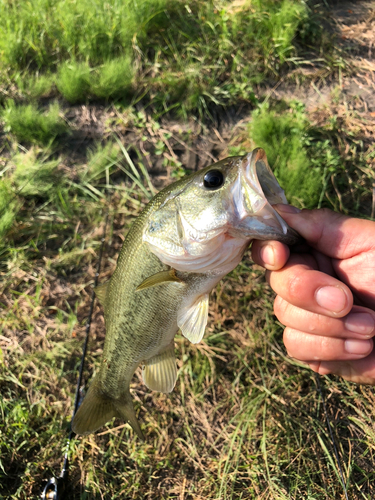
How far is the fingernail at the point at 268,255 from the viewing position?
5.82 feet

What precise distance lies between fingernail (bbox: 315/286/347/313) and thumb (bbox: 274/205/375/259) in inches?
13.6

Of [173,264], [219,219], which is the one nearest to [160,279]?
[173,264]

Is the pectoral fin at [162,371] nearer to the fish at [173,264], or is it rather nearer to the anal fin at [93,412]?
the fish at [173,264]

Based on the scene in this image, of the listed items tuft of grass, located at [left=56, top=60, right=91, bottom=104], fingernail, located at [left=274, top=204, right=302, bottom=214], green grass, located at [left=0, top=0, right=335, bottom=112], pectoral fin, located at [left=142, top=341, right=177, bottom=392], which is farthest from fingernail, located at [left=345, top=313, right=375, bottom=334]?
tuft of grass, located at [left=56, top=60, right=91, bottom=104]

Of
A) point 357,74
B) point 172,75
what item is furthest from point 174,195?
point 357,74

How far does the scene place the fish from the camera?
1628 mm

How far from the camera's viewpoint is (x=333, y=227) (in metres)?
1.89

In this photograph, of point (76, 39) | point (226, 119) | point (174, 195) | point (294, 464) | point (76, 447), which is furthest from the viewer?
point (76, 39)

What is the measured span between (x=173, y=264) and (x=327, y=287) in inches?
29.3

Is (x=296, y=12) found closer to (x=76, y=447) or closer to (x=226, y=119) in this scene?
(x=226, y=119)

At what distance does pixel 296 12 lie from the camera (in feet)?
12.8

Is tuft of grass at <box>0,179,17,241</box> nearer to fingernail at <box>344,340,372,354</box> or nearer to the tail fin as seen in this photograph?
the tail fin

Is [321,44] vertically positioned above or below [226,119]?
above

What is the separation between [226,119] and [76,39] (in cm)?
211
